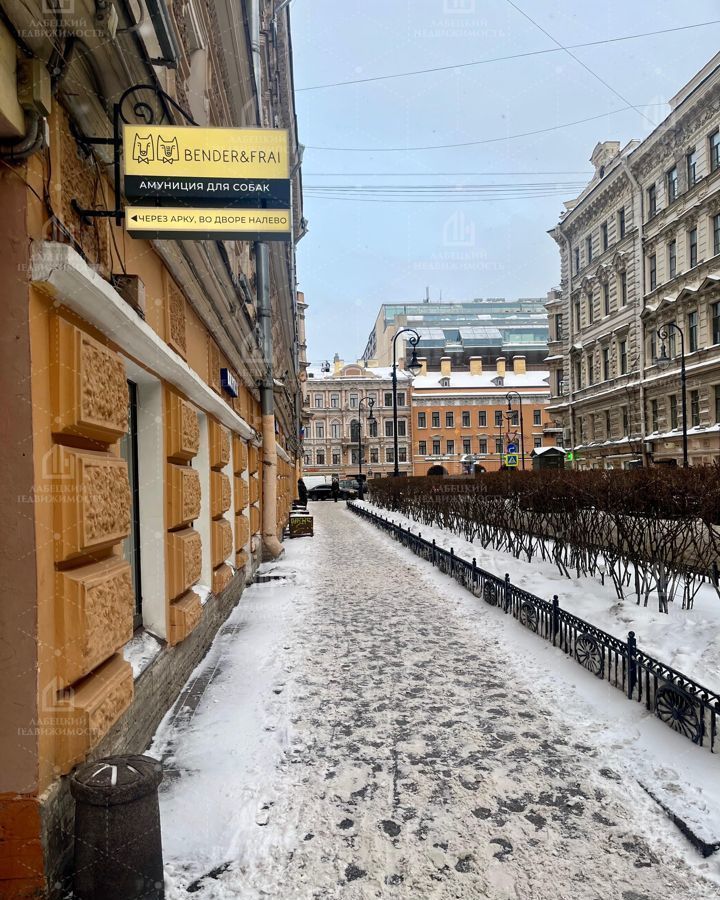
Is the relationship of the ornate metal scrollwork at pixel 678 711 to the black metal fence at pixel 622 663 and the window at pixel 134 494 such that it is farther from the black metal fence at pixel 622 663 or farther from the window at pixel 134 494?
the window at pixel 134 494

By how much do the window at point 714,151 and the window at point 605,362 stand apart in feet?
38.1

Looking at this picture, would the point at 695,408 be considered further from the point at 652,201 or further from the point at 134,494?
the point at 134,494

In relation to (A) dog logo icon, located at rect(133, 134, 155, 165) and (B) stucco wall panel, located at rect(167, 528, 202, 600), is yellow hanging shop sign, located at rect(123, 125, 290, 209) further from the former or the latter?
(B) stucco wall panel, located at rect(167, 528, 202, 600)

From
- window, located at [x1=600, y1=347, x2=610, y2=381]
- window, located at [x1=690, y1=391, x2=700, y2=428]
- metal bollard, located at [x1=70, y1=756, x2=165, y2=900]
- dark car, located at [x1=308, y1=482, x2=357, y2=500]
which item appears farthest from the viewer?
dark car, located at [x1=308, y1=482, x2=357, y2=500]

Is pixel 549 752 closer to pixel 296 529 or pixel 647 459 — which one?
pixel 296 529

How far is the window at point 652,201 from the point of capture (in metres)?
31.2

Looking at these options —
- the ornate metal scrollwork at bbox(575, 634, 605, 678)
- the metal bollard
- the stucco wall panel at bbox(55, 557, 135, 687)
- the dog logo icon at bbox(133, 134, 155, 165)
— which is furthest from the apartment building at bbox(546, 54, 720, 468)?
the metal bollard

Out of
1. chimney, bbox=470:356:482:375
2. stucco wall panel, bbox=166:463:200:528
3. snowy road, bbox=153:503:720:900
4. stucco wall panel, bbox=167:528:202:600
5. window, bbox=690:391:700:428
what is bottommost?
snowy road, bbox=153:503:720:900

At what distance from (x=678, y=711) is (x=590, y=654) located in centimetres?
125

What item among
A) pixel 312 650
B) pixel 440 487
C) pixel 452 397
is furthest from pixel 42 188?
pixel 452 397

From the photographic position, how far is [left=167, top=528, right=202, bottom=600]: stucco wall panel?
14.8 ft

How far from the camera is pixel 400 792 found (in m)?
3.35

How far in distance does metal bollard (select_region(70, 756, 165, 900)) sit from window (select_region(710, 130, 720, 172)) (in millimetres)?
31316

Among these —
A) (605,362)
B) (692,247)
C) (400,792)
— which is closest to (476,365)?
(605,362)
